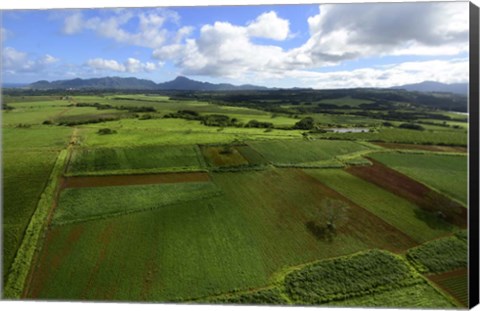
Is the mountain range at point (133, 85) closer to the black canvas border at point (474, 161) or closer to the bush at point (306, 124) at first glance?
the bush at point (306, 124)

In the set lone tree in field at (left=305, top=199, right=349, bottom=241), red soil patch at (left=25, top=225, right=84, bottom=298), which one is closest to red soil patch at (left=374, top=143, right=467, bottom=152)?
lone tree in field at (left=305, top=199, right=349, bottom=241)

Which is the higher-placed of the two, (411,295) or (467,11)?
(467,11)

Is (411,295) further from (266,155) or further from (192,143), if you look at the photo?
(192,143)

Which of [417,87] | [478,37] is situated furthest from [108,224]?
[478,37]

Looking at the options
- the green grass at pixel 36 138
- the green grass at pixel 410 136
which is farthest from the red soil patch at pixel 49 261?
the green grass at pixel 410 136

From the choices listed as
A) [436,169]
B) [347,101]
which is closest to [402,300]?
[436,169]

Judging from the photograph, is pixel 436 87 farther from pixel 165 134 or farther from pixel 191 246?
pixel 165 134

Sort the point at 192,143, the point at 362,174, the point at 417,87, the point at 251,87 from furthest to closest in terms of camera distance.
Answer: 1. the point at 192,143
2. the point at 362,174
3. the point at 251,87
4. the point at 417,87
